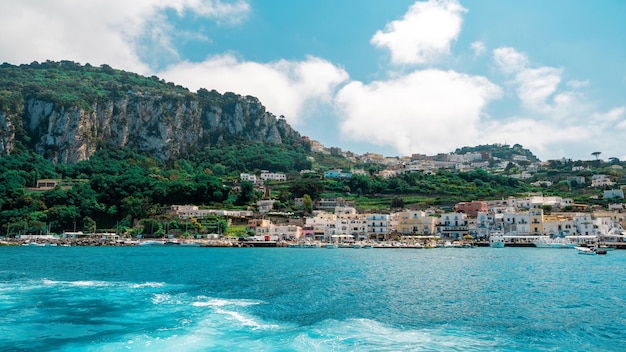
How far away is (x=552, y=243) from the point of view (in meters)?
73.5

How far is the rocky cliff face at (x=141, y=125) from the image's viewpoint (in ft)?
427

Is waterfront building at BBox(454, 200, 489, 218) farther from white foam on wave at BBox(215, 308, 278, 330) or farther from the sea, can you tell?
white foam on wave at BBox(215, 308, 278, 330)

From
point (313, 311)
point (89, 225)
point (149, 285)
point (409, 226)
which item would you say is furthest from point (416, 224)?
point (313, 311)

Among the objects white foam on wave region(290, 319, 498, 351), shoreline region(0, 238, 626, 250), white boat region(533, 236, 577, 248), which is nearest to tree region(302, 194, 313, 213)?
shoreline region(0, 238, 626, 250)

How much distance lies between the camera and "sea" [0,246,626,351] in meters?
15.8

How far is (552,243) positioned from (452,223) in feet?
59.9

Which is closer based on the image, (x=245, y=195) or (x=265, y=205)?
(x=265, y=205)

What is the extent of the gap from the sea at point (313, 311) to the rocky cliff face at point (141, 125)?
105 metres

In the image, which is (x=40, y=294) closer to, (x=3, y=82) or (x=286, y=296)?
(x=286, y=296)

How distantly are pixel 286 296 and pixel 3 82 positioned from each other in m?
162

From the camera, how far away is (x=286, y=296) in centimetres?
2503

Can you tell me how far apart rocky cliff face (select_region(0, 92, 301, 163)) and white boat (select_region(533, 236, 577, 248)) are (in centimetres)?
10568

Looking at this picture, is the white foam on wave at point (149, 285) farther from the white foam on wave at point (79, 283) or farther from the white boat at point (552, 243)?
the white boat at point (552, 243)

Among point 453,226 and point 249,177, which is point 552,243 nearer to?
point 453,226
